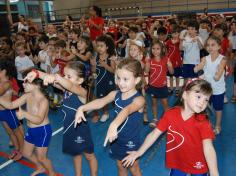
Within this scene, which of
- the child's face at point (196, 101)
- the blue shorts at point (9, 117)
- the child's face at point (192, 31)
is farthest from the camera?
the child's face at point (192, 31)

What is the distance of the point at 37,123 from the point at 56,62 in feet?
9.51

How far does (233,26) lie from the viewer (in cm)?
791

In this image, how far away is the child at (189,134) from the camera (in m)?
2.09

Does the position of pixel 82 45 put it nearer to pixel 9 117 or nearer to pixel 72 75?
pixel 9 117

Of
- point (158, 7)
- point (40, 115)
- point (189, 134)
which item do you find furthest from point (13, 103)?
point (158, 7)

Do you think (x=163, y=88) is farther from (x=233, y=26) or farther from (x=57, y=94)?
(x=233, y=26)

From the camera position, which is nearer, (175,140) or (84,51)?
(175,140)

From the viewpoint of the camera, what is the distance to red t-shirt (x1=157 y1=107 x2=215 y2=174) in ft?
7.03

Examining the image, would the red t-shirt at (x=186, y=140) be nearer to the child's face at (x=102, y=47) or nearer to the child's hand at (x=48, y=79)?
the child's hand at (x=48, y=79)

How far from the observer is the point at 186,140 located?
220 cm

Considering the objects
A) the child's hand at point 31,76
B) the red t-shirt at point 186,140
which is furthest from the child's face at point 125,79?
the child's hand at point 31,76

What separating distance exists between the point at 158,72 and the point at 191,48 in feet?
4.73

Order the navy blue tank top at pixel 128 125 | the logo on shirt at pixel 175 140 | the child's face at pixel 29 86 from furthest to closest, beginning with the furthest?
the child's face at pixel 29 86
the navy blue tank top at pixel 128 125
the logo on shirt at pixel 175 140

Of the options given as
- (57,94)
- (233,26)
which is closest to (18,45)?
(57,94)
